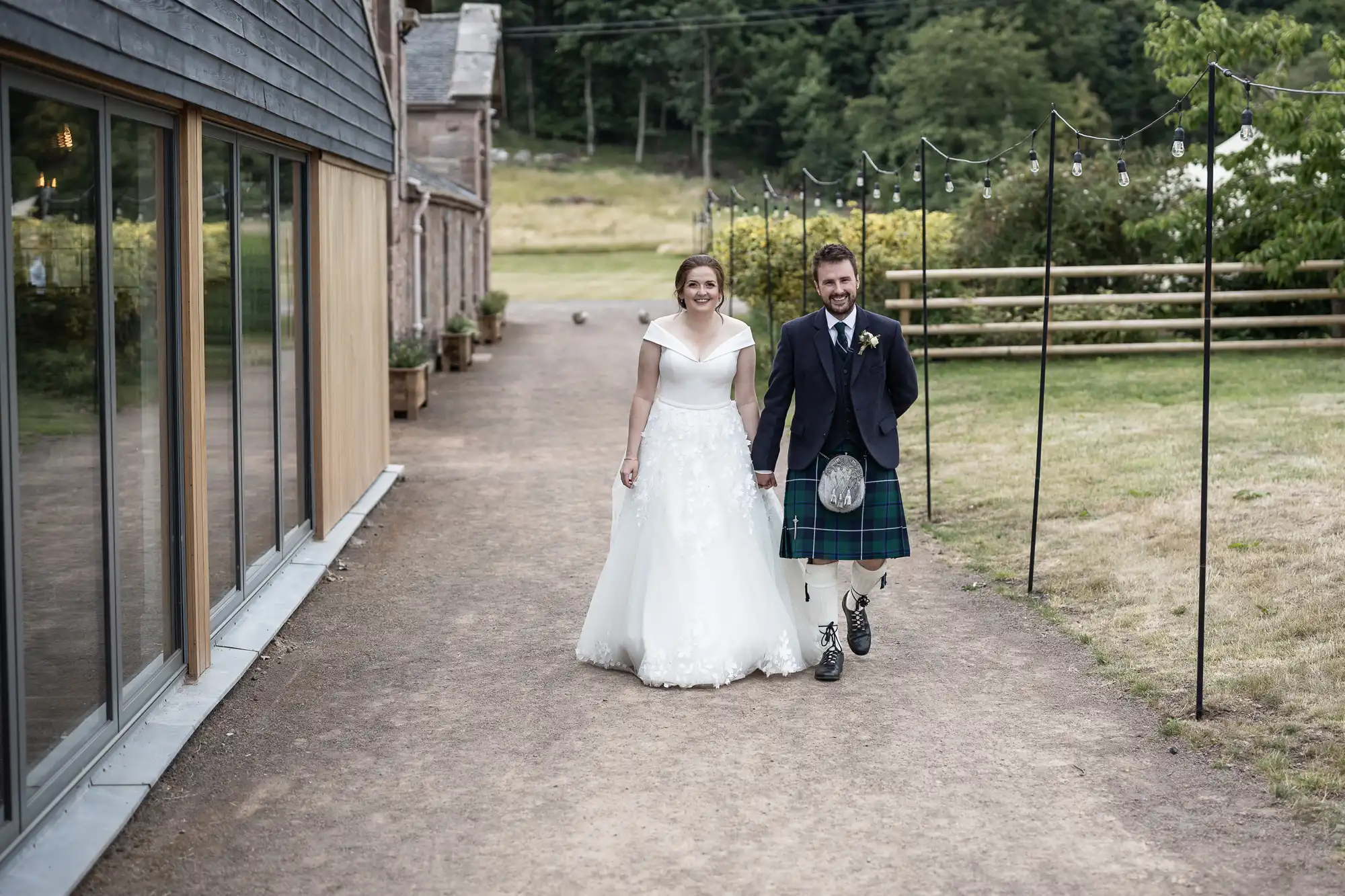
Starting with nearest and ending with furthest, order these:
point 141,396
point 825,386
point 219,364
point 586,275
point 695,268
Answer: point 141,396 → point 825,386 → point 695,268 → point 219,364 → point 586,275

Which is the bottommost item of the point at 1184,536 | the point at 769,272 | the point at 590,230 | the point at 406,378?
the point at 1184,536

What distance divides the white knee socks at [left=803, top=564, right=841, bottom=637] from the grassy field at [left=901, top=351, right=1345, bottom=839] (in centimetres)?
122

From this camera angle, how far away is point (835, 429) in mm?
6547

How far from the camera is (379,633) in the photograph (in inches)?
299

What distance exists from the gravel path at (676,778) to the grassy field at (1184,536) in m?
0.29

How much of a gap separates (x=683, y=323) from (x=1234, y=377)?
501 inches

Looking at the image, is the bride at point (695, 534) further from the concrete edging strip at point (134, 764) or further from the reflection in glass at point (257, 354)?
the reflection in glass at point (257, 354)

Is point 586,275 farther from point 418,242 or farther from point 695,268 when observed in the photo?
point 695,268

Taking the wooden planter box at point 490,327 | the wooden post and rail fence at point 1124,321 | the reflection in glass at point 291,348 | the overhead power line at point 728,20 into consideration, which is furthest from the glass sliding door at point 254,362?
the overhead power line at point 728,20

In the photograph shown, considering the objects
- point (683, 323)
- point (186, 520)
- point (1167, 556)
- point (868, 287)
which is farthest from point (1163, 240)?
point (186, 520)

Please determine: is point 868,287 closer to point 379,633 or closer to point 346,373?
point 346,373

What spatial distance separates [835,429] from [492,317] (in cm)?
2123

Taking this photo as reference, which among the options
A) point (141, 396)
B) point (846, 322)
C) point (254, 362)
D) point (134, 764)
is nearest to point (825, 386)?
point (846, 322)

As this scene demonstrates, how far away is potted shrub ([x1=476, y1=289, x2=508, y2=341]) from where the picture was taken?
89.9ft
